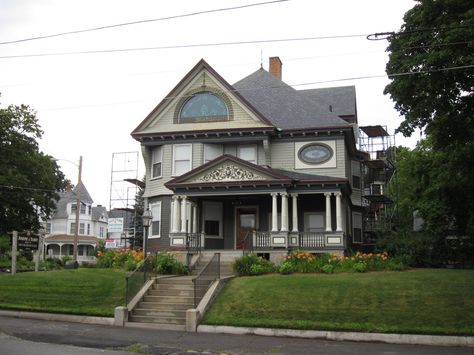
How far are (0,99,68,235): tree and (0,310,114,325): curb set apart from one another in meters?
18.8

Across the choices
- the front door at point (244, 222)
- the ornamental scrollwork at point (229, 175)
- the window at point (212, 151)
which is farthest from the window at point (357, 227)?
the window at point (212, 151)

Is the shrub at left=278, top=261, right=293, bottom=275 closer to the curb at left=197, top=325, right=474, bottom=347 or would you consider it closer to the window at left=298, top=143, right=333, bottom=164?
the curb at left=197, top=325, right=474, bottom=347

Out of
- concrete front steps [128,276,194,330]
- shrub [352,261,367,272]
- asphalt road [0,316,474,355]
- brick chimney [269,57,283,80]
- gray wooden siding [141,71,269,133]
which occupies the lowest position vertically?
asphalt road [0,316,474,355]

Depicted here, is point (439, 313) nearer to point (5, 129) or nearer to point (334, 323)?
point (334, 323)

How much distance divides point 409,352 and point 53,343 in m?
8.75

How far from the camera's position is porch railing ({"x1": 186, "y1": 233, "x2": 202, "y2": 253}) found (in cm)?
2592

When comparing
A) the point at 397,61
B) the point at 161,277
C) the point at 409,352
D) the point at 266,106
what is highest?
the point at 266,106

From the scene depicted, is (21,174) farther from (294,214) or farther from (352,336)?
(352,336)

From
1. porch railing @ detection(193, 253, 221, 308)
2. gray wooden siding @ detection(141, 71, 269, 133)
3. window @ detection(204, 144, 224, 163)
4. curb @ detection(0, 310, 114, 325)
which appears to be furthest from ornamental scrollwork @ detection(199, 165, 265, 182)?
curb @ detection(0, 310, 114, 325)

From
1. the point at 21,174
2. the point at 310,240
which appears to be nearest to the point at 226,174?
the point at 310,240

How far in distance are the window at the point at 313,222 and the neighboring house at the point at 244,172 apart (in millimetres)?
53

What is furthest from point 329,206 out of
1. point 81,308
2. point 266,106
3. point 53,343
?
point 53,343

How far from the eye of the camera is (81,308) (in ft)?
57.8

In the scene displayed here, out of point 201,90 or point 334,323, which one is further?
point 201,90
